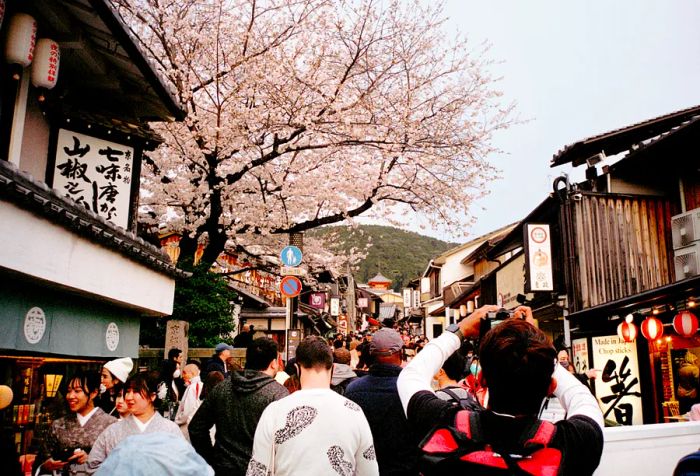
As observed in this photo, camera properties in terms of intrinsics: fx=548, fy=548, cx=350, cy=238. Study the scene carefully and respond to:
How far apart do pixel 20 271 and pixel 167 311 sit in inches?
173

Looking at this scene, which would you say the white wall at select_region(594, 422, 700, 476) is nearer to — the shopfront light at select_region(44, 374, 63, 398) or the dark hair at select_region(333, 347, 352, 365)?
the dark hair at select_region(333, 347, 352, 365)

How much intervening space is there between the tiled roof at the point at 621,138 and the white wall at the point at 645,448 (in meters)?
Result: 12.4

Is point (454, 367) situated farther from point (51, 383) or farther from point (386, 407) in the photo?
point (51, 383)

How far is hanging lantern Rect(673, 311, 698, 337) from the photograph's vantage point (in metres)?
9.48

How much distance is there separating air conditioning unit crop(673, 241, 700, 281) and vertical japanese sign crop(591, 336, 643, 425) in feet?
7.67

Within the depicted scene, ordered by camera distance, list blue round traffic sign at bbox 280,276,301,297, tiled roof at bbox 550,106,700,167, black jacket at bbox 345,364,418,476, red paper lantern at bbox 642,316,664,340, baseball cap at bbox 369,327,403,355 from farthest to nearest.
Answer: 1. tiled roof at bbox 550,106,700,167
2. blue round traffic sign at bbox 280,276,301,297
3. red paper lantern at bbox 642,316,664,340
4. baseball cap at bbox 369,327,403,355
5. black jacket at bbox 345,364,418,476

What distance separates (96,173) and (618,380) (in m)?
11.5

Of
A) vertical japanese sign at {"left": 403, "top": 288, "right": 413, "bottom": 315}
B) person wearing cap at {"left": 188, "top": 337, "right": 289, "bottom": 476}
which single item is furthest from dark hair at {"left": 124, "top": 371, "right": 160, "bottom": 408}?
vertical japanese sign at {"left": 403, "top": 288, "right": 413, "bottom": 315}

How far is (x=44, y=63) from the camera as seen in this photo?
7055 mm

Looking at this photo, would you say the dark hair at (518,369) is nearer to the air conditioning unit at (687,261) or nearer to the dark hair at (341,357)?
the dark hair at (341,357)

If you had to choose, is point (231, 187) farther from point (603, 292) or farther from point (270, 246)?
point (603, 292)

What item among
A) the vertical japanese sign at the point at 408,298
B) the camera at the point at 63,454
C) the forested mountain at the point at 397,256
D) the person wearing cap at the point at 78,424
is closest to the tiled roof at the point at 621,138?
the person wearing cap at the point at 78,424

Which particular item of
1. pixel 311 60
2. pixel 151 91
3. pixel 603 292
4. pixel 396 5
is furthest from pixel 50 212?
pixel 603 292

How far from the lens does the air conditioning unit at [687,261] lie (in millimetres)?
12625
